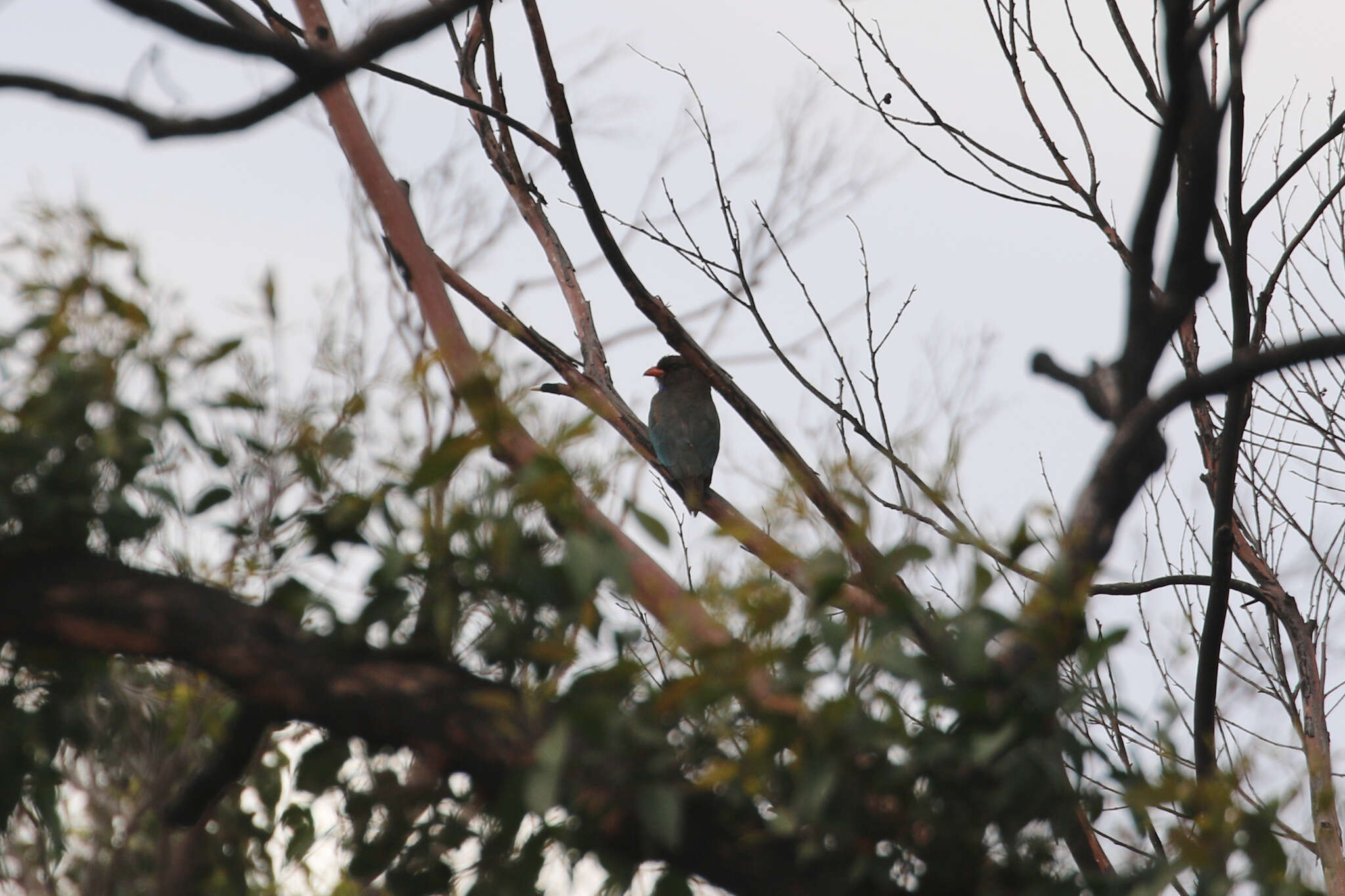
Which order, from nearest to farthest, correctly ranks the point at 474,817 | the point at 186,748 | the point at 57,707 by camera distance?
the point at 474,817 → the point at 57,707 → the point at 186,748

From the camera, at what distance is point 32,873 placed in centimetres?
203

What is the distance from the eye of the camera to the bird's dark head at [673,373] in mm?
6879

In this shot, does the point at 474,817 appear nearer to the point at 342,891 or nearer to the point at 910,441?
the point at 342,891

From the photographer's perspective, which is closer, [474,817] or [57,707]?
[474,817]

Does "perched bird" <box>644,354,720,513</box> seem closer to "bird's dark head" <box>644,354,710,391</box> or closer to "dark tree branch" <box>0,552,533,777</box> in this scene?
"bird's dark head" <box>644,354,710,391</box>

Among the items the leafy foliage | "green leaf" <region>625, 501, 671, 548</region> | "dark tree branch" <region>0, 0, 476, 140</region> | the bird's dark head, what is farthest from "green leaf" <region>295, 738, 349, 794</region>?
the bird's dark head

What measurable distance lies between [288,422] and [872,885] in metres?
0.94

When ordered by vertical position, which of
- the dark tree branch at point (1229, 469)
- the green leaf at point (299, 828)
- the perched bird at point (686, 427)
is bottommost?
the green leaf at point (299, 828)

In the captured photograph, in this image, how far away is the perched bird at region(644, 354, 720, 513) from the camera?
21.2 ft

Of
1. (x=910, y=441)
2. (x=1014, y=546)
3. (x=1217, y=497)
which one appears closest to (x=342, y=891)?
(x=1014, y=546)

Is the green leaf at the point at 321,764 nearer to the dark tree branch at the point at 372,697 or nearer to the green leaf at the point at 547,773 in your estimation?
the dark tree branch at the point at 372,697

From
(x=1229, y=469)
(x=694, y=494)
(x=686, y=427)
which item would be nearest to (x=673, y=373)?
(x=686, y=427)

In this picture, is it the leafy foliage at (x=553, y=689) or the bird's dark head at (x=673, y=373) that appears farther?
the bird's dark head at (x=673, y=373)

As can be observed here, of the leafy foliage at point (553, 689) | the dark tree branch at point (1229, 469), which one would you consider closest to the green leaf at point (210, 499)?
the leafy foliage at point (553, 689)
